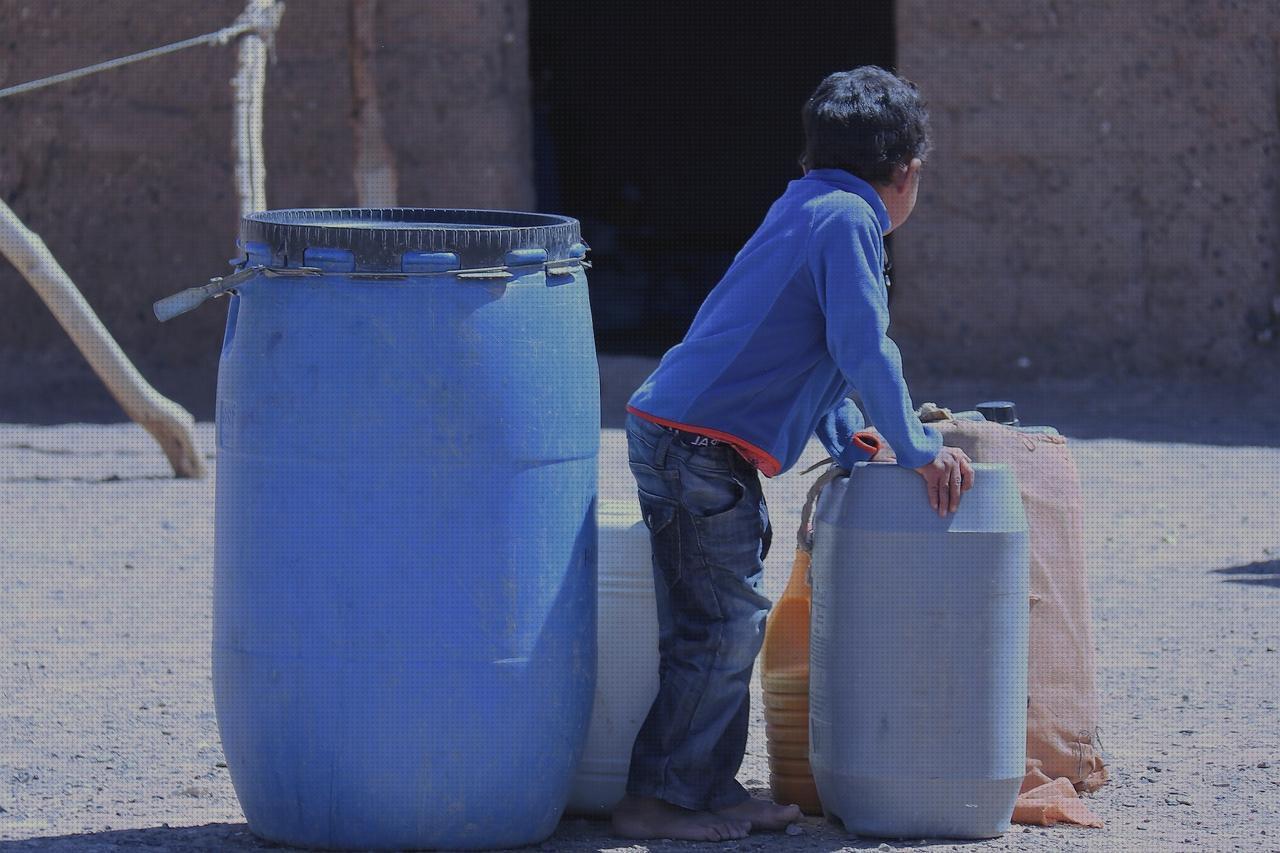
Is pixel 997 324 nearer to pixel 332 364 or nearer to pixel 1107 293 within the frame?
pixel 1107 293

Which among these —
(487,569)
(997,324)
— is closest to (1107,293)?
(997,324)

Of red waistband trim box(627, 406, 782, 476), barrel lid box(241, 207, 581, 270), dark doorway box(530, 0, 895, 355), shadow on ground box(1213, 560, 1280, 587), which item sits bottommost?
shadow on ground box(1213, 560, 1280, 587)

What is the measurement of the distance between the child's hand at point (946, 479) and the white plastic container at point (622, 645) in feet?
1.72

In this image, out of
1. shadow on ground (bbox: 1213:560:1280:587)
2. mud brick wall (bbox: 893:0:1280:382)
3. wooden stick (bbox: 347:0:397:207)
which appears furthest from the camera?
mud brick wall (bbox: 893:0:1280:382)

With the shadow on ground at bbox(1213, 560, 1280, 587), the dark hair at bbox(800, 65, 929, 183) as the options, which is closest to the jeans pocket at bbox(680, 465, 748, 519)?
the dark hair at bbox(800, 65, 929, 183)

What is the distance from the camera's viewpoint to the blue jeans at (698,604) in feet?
9.95

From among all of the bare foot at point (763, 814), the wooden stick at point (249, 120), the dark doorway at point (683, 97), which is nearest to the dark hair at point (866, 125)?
the bare foot at point (763, 814)

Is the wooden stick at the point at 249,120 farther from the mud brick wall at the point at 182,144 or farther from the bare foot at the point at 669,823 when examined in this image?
the bare foot at the point at 669,823

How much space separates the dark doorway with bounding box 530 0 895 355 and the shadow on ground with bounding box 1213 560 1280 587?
7.69 meters

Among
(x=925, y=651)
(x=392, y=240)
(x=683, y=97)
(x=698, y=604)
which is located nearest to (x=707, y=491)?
(x=698, y=604)

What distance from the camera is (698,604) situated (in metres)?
3.05

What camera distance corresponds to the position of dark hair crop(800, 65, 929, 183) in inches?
118

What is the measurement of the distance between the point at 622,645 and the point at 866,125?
100 cm

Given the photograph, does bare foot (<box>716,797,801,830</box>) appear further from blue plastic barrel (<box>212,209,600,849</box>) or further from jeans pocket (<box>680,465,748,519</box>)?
jeans pocket (<box>680,465,748,519</box>)
